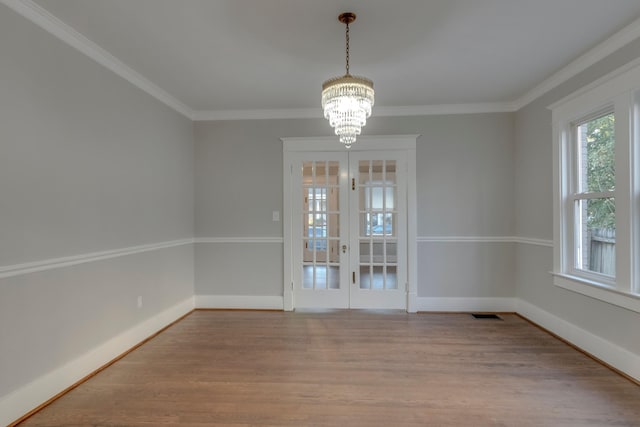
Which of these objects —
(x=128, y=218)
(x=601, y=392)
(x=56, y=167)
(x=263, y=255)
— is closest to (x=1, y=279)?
(x=56, y=167)

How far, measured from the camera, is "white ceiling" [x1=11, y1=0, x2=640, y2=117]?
2.14 meters

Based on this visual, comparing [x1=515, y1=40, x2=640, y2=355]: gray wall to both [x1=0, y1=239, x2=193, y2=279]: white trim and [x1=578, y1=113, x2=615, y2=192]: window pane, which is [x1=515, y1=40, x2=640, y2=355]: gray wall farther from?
[x1=0, y1=239, x2=193, y2=279]: white trim

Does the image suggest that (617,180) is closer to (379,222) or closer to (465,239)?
(465,239)

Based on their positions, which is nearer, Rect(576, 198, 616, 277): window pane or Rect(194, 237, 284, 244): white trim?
Rect(576, 198, 616, 277): window pane

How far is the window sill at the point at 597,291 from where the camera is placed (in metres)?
2.43

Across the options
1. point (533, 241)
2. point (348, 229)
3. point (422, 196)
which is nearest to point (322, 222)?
point (348, 229)

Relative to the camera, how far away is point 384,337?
3264 mm

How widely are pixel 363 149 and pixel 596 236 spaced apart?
2.48 meters

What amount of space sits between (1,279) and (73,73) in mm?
1519

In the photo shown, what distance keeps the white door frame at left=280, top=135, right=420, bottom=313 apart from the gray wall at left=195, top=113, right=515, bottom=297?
0.08 m

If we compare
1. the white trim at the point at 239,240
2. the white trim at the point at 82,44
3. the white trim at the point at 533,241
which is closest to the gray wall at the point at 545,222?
the white trim at the point at 533,241

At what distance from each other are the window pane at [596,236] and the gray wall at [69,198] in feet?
13.7

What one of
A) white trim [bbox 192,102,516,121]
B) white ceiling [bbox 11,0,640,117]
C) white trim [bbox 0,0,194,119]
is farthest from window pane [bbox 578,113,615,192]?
white trim [bbox 0,0,194,119]

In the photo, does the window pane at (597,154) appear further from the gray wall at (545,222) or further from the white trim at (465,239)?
the white trim at (465,239)
